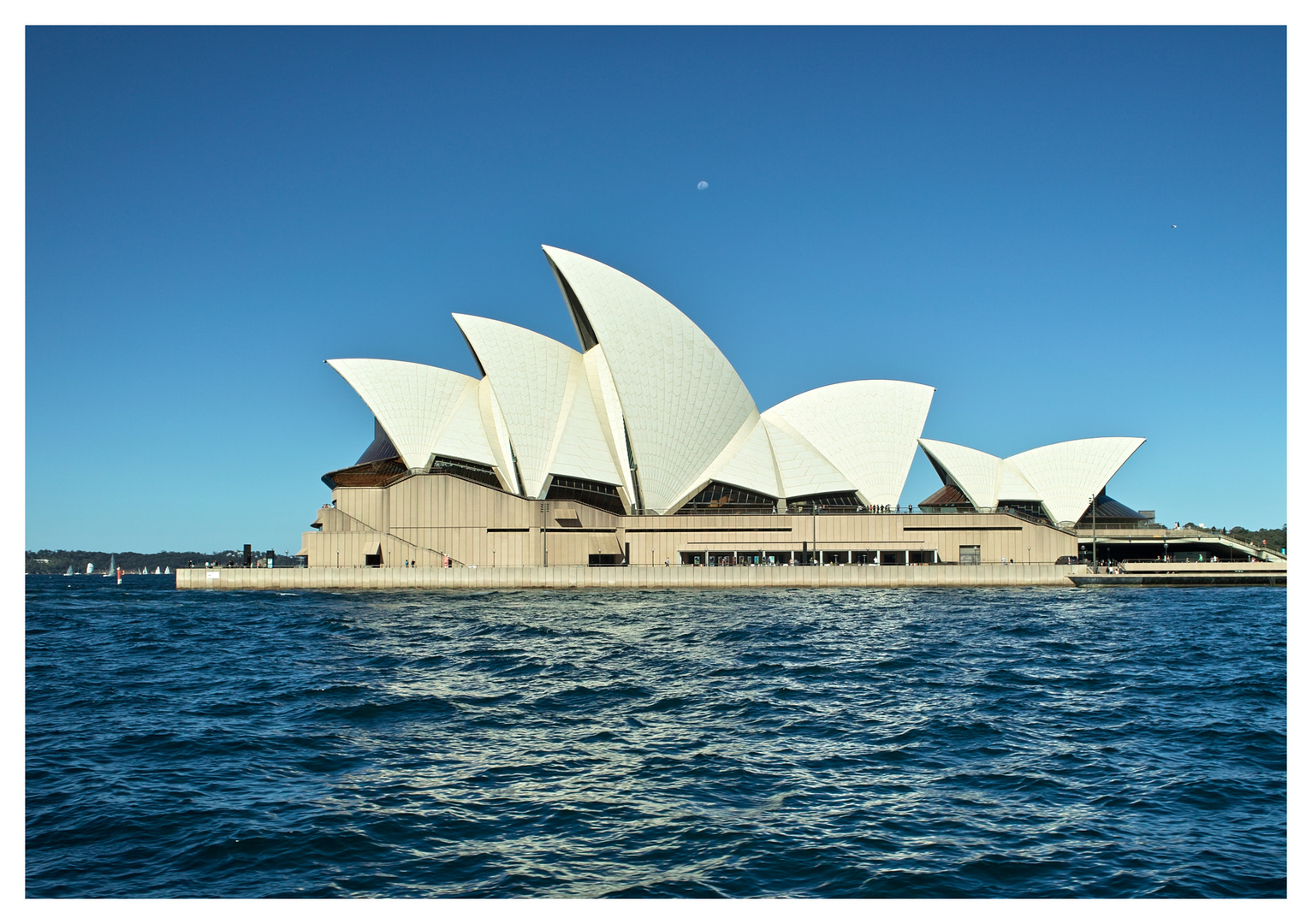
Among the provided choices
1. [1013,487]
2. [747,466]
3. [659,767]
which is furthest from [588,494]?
[659,767]

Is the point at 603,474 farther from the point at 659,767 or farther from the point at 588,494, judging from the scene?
the point at 659,767

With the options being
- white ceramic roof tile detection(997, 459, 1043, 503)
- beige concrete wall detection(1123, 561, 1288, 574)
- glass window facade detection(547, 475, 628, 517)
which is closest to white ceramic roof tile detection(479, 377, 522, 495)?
glass window facade detection(547, 475, 628, 517)

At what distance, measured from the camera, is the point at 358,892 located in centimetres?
765

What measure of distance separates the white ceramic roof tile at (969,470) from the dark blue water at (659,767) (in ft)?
123

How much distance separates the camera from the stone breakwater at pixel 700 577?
50094 millimetres

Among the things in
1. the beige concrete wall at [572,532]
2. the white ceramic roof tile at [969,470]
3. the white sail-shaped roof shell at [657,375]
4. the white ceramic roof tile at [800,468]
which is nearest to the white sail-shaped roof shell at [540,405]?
the beige concrete wall at [572,532]

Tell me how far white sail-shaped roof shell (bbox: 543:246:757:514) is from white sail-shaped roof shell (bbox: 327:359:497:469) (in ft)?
30.5

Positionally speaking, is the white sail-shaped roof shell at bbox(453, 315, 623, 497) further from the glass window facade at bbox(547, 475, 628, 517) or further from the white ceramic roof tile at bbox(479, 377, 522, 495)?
the white ceramic roof tile at bbox(479, 377, 522, 495)

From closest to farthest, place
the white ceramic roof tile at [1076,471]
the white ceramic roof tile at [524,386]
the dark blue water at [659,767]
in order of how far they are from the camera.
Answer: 1. the dark blue water at [659,767]
2. the white ceramic roof tile at [524,386]
3. the white ceramic roof tile at [1076,471]

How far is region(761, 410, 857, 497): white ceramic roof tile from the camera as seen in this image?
57875 mm

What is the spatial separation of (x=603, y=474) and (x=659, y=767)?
43.7 m

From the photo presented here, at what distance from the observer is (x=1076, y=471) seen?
203ft

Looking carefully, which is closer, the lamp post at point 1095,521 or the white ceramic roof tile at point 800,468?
the lamp post at point 1095,521

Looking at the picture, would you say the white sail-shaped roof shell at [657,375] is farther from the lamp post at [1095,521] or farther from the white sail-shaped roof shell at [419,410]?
the lamp post at [1095,521]
